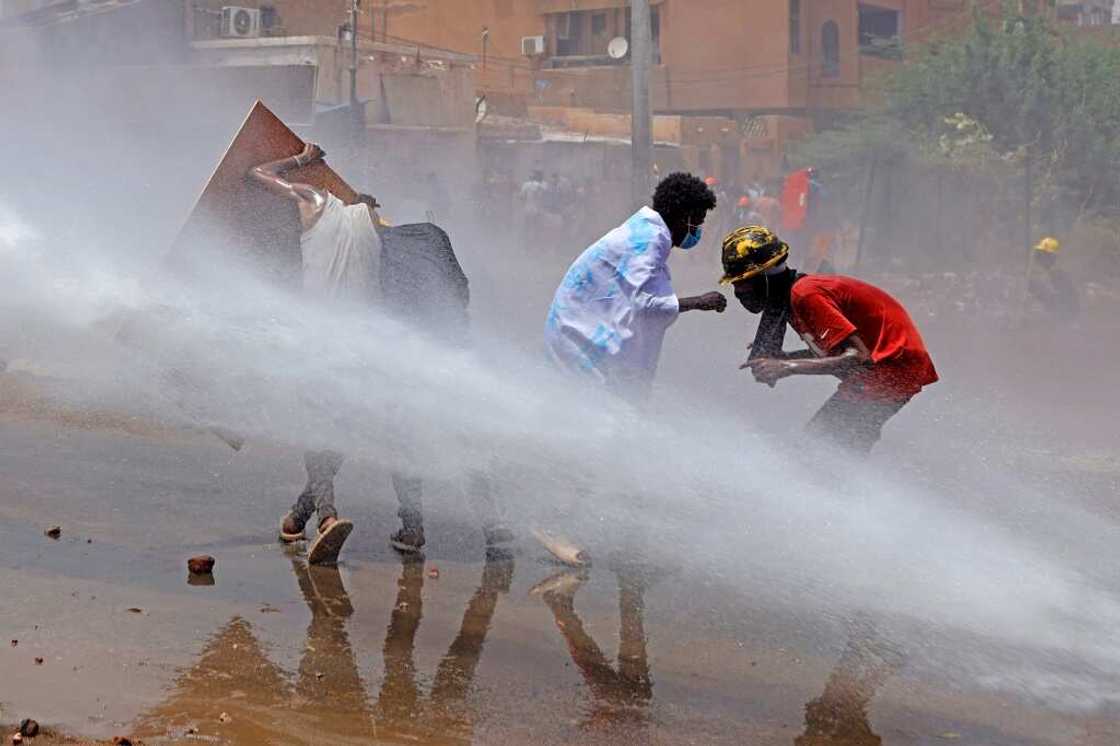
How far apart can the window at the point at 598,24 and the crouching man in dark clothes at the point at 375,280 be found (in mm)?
42610

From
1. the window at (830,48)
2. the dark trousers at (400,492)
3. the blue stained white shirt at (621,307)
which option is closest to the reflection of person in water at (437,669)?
the dark trousers at (400,492)

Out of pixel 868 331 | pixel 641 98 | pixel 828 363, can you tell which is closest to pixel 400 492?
pixel 828 363

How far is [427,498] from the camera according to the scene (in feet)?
22.7

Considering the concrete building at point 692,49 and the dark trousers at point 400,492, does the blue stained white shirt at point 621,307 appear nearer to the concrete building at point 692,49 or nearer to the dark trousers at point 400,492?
the dark trousers at point 400,492

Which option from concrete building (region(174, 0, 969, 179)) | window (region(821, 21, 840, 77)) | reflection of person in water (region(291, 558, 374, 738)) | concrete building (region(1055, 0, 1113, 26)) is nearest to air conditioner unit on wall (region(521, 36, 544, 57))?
concrete building (region(174, 0, 969, 179))

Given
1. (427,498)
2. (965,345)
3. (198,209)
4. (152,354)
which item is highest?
(198,209)

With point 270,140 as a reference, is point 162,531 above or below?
below

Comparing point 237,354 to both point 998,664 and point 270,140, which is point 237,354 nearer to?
point 270,140

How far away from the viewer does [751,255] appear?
5.42 meters

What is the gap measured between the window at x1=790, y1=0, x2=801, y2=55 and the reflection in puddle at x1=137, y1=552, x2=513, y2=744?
132 feet

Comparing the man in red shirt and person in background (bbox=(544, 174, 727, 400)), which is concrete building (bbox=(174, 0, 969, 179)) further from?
the man in red shirt

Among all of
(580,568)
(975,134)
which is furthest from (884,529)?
(975,134)

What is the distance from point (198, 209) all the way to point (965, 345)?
1073 centimetres

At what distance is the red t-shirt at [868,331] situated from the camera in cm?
529
